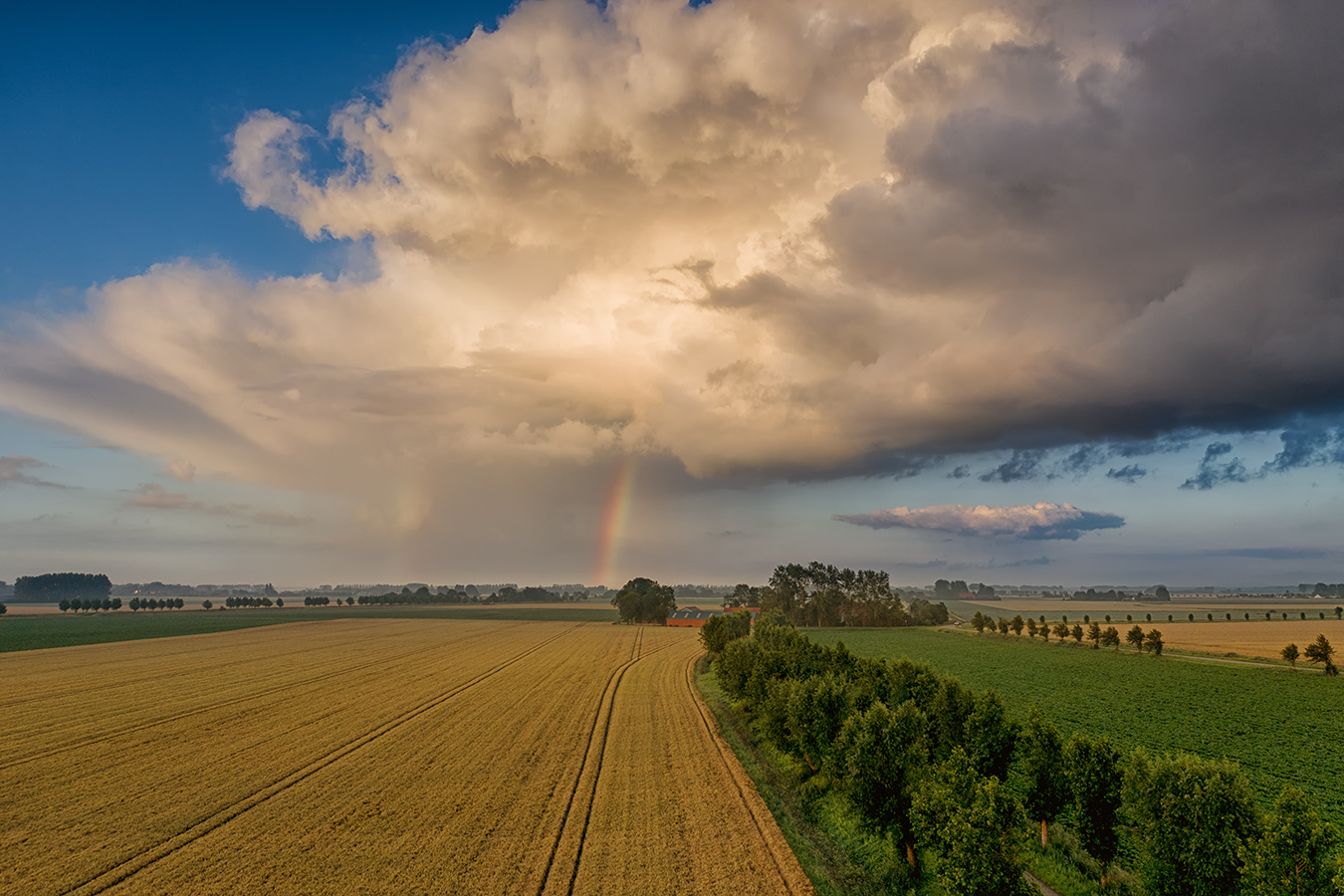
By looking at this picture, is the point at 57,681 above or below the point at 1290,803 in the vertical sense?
below

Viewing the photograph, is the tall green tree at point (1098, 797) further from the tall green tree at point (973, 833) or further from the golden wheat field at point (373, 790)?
the golden wheat field at point (373, 790)

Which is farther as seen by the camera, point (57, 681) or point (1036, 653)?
point (1036, 653)

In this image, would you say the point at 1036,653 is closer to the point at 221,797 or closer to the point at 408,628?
the point at 221,797

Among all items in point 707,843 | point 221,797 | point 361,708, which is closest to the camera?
point 707,843

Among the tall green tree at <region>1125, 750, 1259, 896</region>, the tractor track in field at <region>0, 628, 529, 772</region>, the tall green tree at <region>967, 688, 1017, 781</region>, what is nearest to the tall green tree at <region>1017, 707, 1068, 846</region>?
the tall green tree at <region>967, 688, 1017, 781</region>

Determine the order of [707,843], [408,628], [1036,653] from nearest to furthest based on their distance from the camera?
[707,843] → [1036,653] → [408,628]

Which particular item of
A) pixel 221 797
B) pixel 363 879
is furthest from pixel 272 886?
pixel 221 797
